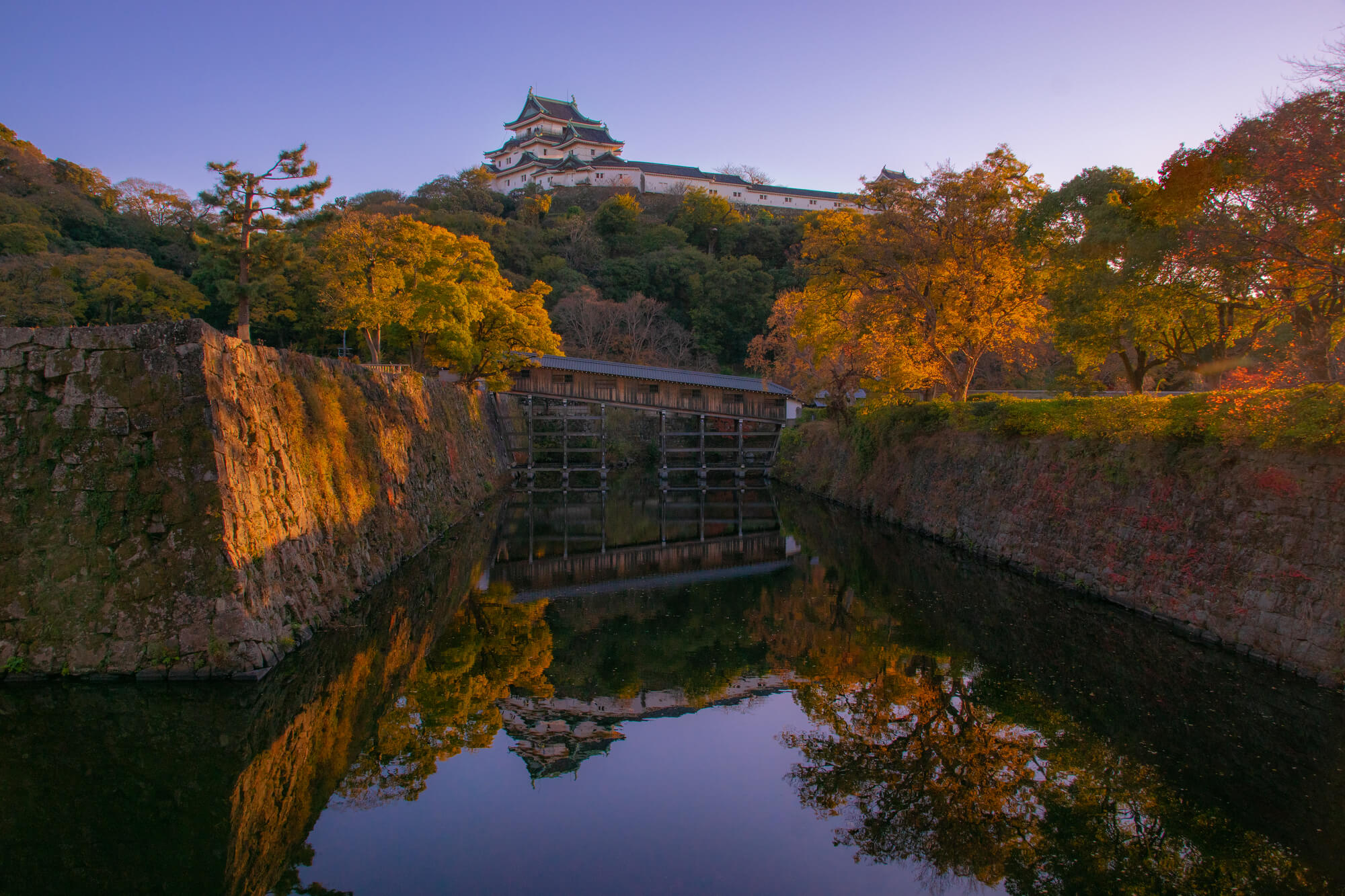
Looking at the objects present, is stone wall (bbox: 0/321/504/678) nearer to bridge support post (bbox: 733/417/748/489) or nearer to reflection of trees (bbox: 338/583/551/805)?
reflection of trees (bbox: 338/583/551/805)

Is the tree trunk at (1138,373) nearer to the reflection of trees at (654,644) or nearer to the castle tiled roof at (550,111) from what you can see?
the reflection of trees at (654,644)

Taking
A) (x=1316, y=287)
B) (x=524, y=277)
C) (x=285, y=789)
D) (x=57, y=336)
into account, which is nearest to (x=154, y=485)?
(x=57, y=336)

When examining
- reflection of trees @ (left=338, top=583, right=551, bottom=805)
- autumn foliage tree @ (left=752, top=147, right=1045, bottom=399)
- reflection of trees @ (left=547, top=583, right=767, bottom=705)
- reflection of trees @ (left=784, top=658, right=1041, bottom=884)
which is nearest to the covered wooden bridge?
autumn foliage tree @ (left=752, top=147, right=1045, bottom=399)

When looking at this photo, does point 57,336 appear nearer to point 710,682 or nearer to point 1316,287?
point 710,682

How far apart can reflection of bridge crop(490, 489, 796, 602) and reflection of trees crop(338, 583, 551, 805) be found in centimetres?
197

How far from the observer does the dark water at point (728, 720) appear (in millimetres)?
4730

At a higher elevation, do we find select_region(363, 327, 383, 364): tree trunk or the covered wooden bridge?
select_region(363, 327, 383, 364): tree trunk

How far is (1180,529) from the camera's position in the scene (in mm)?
9664

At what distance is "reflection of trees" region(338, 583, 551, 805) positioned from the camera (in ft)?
19.9

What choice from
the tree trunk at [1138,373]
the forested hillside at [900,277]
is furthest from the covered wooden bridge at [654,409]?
the tree trunk at [1138,373]

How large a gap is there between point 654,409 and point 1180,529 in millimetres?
21320

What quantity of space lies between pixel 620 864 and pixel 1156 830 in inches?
148

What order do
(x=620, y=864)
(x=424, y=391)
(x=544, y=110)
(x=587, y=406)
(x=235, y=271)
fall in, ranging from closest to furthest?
(x=620, y=864) < (x=424, y=391) < (x=235, y=271) < (x=587, y=406) < (x=544, y=110)

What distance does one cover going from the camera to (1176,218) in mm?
12414
